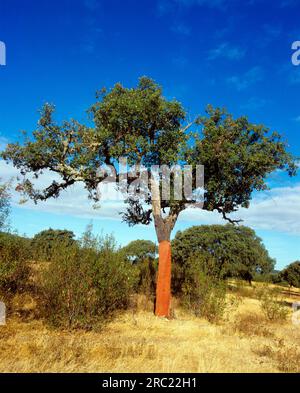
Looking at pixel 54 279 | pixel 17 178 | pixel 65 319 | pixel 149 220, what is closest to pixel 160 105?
pixel 149 220

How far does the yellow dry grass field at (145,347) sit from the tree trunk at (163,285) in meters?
0.80

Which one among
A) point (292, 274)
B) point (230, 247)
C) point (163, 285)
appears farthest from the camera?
point (230, 247)

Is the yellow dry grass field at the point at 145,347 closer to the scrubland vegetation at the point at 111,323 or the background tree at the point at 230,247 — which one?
the scrubland vegetation at the point at 111,323

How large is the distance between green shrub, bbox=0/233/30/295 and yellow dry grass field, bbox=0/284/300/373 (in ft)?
2.48

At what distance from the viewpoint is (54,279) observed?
12562mm

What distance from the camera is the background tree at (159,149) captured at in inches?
680

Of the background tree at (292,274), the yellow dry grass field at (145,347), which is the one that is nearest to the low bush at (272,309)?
the yellow dry grass field at (145,347)

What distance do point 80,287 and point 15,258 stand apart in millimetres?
3948

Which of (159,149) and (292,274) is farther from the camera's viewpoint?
(292,274)

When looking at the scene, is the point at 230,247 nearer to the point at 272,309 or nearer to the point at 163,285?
the point at 272,309

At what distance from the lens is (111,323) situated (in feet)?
47.8

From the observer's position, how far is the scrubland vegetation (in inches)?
366

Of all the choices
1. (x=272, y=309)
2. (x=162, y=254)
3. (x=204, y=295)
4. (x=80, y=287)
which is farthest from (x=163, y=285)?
(x=272, y=309)
